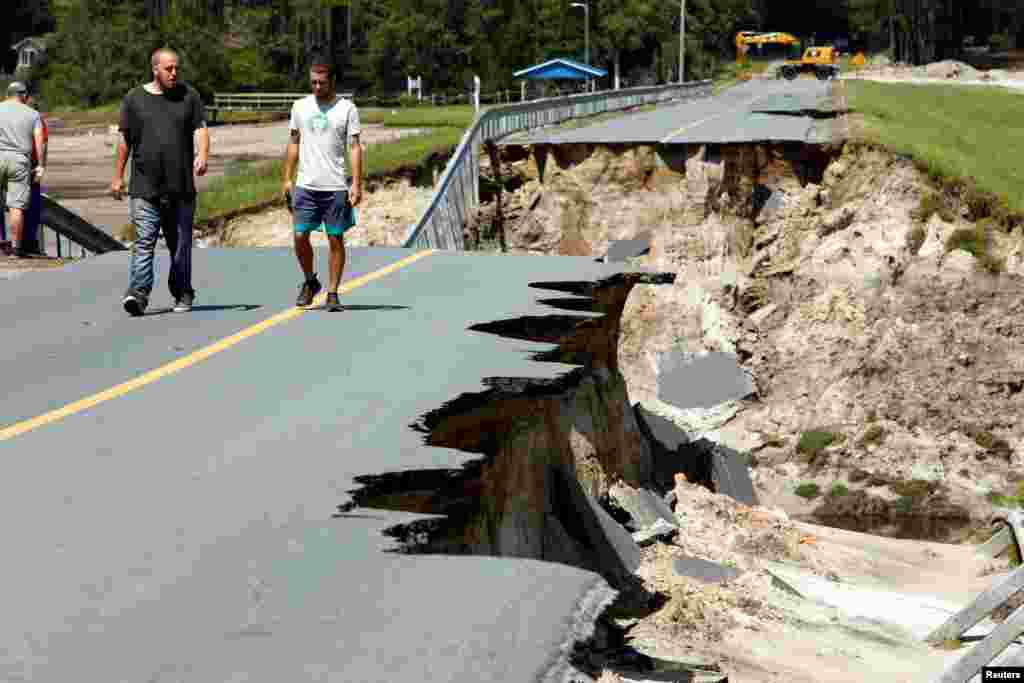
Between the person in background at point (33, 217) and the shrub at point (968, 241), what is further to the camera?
the shrub at point (968, 241)

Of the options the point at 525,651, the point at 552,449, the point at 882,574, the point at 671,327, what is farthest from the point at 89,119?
the point at 525,651

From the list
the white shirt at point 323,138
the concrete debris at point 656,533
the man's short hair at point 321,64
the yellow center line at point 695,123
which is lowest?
the concrete debris at point 656,533

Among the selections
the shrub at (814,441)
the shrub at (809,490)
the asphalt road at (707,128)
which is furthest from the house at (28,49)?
the shrub at (809,490)

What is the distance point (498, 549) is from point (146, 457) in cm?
212

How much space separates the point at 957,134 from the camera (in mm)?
40438

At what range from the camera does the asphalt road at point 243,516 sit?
229 inches

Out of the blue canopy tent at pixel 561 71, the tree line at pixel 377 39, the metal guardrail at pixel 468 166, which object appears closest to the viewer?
A: the metal guardrail at pixel 468 166

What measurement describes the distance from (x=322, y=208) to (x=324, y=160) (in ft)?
1.41

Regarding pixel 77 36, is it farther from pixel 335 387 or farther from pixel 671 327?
pixel 335 387

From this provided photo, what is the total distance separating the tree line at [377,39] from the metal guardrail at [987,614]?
64.7 metres

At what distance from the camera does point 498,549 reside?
376 inches

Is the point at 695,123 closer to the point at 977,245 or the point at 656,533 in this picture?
the point at 977,245

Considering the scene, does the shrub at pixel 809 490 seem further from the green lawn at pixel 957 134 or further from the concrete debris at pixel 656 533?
the concrete debris at pixel 656 533

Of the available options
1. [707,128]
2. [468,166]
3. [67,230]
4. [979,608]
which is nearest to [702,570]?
[979,608]
